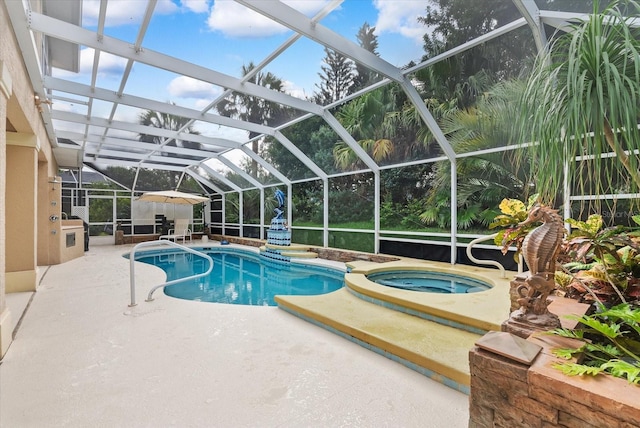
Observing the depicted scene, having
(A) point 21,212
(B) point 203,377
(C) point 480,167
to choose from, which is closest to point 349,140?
(C) point 480,167

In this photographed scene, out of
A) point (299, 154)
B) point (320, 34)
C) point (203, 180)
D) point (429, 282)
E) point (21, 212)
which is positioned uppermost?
point (320, 34)

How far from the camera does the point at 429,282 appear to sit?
6000mm

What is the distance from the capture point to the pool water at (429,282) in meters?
5.46

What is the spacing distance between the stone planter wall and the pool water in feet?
13.3

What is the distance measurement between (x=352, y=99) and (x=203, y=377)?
18.8ft

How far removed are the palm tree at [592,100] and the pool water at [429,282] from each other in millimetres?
4021

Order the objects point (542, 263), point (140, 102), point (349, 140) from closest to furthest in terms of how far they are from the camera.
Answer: point (542, 263), point (140, 102), point (349, 140)

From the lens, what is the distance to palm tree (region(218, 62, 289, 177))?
591 centimetres

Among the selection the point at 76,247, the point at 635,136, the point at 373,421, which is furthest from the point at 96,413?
the point at 76,247

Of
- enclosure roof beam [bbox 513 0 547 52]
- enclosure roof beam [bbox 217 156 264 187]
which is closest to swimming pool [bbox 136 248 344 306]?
enclosure roof beam [bbox 217 156 264 187]

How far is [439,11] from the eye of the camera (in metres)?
4.29

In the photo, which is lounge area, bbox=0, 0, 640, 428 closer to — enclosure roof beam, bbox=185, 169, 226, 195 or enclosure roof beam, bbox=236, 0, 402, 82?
enclosure roof beam, bbox=236, 0, 402, 82

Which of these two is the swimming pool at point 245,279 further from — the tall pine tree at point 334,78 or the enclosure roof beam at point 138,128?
the tall pine tree at point 334,78

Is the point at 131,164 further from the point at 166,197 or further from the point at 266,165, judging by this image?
the point at 266,165
